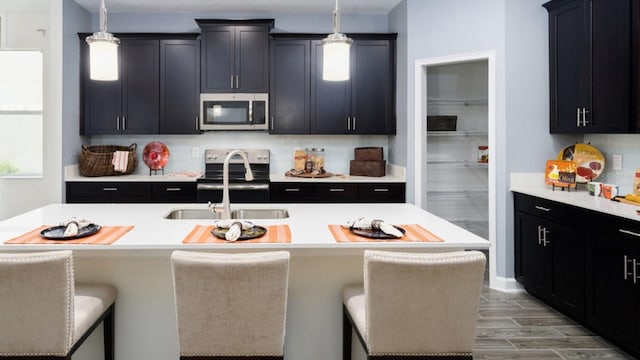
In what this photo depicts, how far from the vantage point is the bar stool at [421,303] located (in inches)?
65.7

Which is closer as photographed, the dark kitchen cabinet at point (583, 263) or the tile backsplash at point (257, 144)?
the dark kitchen cabinet at point (583, 263)

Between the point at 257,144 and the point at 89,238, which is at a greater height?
the point at 257,144

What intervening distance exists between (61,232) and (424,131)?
322cm

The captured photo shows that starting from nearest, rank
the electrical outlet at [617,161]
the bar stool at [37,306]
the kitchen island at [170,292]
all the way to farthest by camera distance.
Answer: the bar stool at [37,306], the kitchen island at [170,292], the electrical outlet at [617,161]

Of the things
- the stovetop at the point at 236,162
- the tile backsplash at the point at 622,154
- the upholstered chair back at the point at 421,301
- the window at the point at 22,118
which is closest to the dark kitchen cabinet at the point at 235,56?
the stovetop at the point at 236,162

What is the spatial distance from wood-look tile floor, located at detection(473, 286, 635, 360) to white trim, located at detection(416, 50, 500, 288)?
437mm

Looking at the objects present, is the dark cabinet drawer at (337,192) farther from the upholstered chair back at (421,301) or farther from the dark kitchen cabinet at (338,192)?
the upholstered chair back at (421,301)

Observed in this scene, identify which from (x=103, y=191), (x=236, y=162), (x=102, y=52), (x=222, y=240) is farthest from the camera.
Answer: (x=236, y=162)

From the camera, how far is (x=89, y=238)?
206 centimetres

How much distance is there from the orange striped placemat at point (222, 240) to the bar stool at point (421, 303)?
1.68ft

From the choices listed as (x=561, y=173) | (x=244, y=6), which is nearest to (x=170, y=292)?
(x=561, y=173)

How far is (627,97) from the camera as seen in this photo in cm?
302

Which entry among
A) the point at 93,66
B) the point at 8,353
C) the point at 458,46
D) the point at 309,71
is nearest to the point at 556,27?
the point at 458,46

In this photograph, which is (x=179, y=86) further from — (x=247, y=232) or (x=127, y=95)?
(x=247, y=232)
